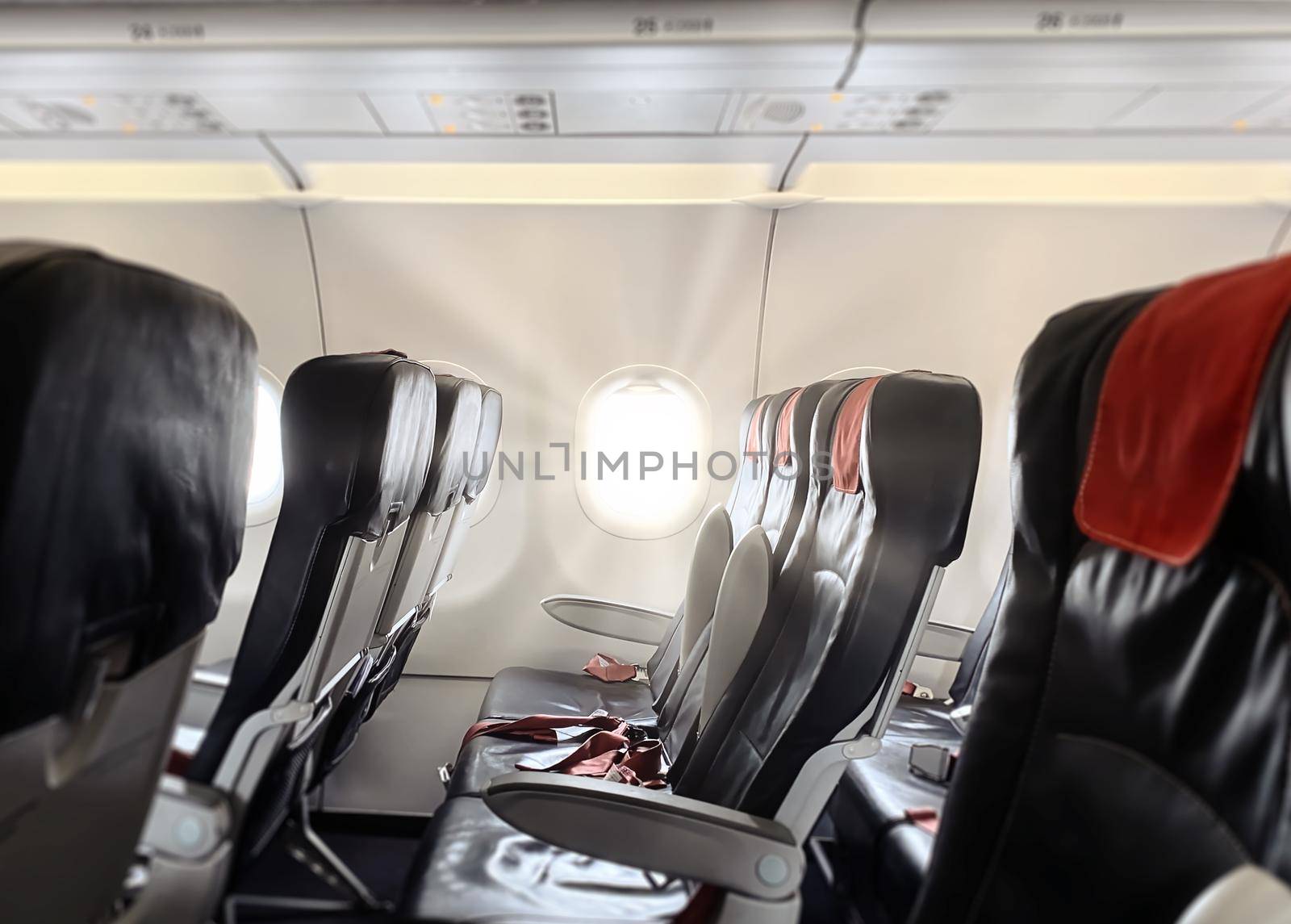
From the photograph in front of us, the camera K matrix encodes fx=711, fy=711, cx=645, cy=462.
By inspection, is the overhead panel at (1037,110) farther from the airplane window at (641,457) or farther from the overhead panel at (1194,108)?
the airplane window at (641,457)

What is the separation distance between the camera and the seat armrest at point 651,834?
1134 millimetres

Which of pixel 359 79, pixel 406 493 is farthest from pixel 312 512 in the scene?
pixel 359 79

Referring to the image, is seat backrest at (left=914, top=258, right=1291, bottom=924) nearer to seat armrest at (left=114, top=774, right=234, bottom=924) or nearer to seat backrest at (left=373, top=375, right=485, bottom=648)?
seat armrest at (left=114, top=774, right=234, bottom=924)

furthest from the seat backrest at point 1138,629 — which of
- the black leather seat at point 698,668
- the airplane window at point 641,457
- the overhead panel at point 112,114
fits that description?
the airplane window at point 641,457

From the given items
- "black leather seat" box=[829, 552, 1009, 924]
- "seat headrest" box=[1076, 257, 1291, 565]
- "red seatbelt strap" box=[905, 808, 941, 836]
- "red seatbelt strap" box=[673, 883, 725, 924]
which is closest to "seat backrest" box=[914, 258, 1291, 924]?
"seat headrest" box=[1076, 257, 1291, 565]

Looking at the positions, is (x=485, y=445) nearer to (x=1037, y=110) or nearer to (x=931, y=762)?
(x=931, y=762)

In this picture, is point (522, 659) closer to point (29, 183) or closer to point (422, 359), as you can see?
point (422, 359)

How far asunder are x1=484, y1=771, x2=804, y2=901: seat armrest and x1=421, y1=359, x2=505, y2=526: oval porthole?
6.48ft

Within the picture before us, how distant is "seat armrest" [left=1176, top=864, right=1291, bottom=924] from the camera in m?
0.43

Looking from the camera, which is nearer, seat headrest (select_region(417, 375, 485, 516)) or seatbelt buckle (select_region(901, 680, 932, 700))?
seat headrest (select_region(417, 375, 485, 516))

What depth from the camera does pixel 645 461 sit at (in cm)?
317

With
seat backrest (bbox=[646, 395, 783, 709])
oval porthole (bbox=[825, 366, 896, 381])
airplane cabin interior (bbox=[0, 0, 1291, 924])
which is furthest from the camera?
oval porthole (bbox=[825, 366, 896, 381])

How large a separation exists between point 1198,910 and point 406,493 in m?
1.44

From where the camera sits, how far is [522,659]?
10.5 feet
